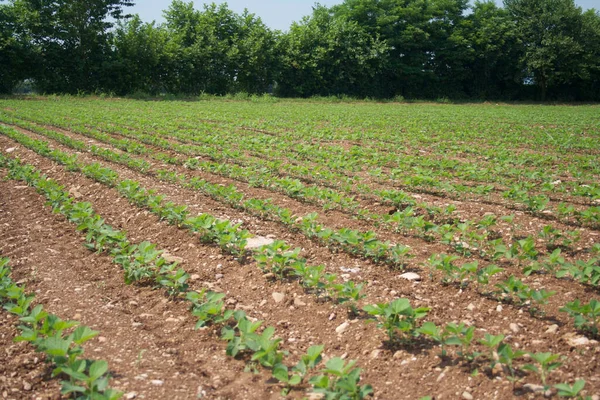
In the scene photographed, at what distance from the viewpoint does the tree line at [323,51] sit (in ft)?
96.6

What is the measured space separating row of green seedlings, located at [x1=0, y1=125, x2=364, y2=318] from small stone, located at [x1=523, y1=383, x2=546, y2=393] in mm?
1097

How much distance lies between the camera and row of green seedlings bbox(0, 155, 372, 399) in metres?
2.33

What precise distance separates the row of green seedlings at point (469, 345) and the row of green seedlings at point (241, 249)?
33 centimetres

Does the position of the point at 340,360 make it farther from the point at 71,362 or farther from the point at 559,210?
the point at 559,210

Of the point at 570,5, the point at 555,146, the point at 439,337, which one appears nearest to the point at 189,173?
the point at 439,337

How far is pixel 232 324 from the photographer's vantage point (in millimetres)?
3227

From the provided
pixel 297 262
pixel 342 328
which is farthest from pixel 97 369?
pixel 297 262

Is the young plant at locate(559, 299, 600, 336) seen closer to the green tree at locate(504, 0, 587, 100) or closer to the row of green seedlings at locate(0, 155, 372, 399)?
the row of green seedlings at locate(0, 155, 372, 399)

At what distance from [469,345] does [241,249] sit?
7.24ft

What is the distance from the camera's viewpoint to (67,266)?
13.9 ft

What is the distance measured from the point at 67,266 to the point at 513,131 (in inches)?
566

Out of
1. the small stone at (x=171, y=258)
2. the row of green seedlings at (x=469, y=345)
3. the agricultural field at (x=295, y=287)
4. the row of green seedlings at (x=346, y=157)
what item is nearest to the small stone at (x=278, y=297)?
the agricultural field at (x=295, y=287)

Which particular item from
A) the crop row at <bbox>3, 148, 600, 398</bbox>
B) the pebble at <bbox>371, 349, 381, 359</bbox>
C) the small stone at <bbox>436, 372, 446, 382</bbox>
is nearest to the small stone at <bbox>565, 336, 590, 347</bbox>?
the crop row at <bbox>3, 148, 600, 398</bbox>

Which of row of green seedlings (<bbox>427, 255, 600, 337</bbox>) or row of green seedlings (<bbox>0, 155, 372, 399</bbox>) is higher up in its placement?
row of green seedlings (<bbox>427, 255, 600, 337</bbox>)
